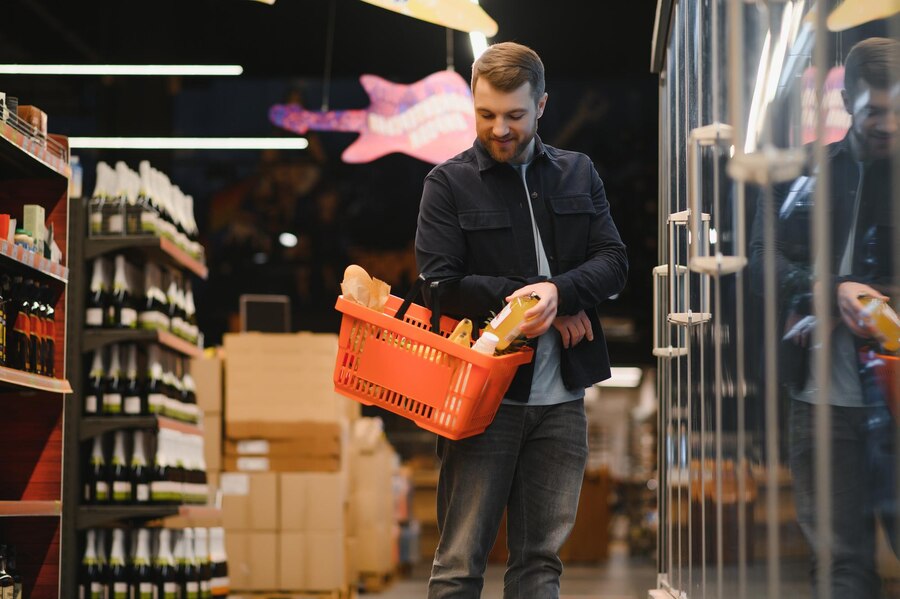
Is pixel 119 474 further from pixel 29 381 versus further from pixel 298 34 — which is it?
pixel 298 34

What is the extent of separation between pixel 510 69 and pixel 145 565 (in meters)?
3.92

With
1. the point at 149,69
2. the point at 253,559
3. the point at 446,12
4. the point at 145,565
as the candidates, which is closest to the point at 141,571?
the point at 145,565

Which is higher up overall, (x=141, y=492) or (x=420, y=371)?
(x=420, y=371)

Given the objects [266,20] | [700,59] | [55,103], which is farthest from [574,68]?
[700,59]

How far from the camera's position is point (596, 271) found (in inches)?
119

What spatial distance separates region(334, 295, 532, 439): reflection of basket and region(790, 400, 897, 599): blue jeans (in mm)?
923

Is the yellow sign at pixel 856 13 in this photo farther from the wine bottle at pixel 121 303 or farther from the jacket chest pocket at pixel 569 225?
the wine bottle at pixel 121 303

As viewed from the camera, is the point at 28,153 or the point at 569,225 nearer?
the point at 569,225

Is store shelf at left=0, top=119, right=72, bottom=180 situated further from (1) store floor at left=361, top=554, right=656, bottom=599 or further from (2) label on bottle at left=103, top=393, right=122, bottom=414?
(1) store floor at left=361, top=554, right=656, bottom=599

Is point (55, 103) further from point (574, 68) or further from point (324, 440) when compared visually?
point (324, 440)

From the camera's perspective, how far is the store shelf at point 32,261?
4.25m

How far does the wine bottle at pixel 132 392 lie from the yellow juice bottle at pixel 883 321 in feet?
14.8

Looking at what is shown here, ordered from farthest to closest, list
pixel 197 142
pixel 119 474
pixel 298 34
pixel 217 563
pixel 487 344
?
pixel 298 34 < pixel 197 142 < pixel 217 563 < pixel 119 474 < pixel 487 344

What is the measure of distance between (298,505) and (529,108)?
5459mm
